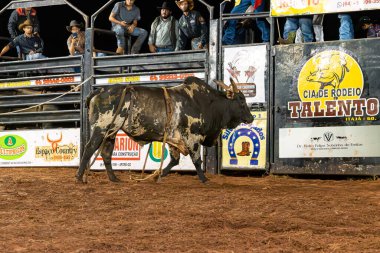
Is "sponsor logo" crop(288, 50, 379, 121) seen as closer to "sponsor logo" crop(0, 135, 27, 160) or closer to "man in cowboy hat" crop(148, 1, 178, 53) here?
"man in cowboy hat" crop(148, 1, 178, 53)

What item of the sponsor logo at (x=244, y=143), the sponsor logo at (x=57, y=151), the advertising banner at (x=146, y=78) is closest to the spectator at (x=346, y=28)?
the sponsor logo at (x=244, y=143)

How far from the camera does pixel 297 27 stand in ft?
39.7

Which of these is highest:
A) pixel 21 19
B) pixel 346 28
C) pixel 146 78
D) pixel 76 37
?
pixel 21 19

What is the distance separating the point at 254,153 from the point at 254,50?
1.77 metres

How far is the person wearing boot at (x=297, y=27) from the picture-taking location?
1180 centimetres

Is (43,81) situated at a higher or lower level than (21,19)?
lower

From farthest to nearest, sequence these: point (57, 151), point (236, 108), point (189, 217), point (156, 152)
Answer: point (57, 151)
point (156, 152)
point (236, 108)
point (189, 217)

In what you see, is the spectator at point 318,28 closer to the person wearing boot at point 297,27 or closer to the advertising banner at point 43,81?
the person wearing boot at point 297,27

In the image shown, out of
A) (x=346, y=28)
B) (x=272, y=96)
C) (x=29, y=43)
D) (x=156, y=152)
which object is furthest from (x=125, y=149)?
(x=346, y=28)

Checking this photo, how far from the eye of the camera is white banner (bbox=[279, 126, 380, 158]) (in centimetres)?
1105

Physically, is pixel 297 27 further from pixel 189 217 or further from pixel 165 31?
pixel 189 217

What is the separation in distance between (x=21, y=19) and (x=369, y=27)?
8190 millimetres

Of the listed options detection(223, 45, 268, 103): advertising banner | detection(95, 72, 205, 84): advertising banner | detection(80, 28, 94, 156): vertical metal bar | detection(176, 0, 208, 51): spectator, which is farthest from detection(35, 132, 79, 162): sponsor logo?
detection(223, 45, 268, 103): advertising banner

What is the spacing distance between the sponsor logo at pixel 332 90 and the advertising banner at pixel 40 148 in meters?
4.63
